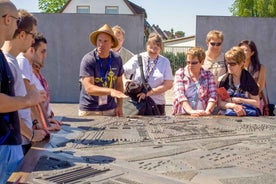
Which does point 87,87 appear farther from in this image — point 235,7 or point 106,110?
point 235,7

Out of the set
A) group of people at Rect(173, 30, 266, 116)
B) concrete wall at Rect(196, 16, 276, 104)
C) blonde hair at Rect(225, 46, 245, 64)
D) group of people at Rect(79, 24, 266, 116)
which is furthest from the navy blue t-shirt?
concrete wall at Rect(196, 16, 276, 104)

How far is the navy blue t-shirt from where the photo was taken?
14.5 ft

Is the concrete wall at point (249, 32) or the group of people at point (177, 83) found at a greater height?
the concrete wall at point (249, 32)

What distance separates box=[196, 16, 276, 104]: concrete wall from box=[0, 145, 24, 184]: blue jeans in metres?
10.0

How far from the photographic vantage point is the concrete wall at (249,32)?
474 inches

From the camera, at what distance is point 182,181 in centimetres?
218

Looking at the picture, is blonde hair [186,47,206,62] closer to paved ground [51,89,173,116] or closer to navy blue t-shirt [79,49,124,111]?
navy blue t-shirt [79,49,124,111]

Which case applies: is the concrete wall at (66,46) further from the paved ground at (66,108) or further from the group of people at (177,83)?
the group of people at (177,83)

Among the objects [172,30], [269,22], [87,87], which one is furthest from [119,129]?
[172,30]

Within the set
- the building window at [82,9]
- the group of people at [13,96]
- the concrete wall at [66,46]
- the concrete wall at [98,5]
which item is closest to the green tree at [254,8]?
the concrete wall at [98,5]

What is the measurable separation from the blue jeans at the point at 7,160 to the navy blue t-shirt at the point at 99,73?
205 centimetres

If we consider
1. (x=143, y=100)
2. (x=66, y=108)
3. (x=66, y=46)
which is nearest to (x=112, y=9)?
(x=66, y=46)

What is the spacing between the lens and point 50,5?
3566 centimetres

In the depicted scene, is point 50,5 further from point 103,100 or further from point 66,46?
point 103,100
